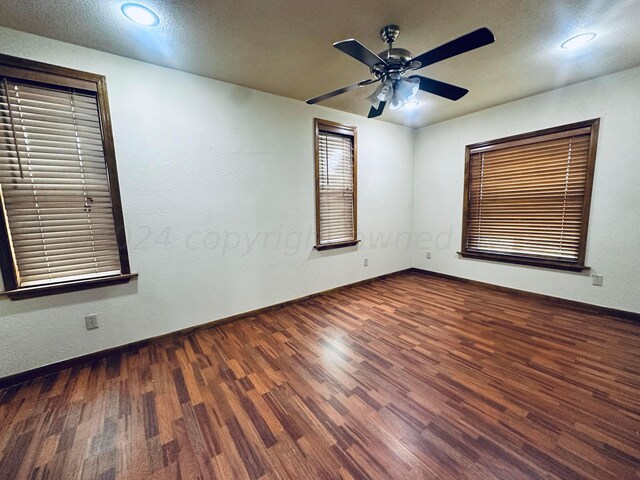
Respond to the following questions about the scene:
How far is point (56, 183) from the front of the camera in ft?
6.60

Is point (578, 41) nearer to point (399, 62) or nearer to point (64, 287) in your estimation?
point (399, 62)

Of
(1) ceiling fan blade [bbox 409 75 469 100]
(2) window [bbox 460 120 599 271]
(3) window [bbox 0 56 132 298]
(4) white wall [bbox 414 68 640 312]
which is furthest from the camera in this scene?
(2) window [bbox 460 120 599 271]

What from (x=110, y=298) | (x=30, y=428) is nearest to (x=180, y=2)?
(x=110, y=298)

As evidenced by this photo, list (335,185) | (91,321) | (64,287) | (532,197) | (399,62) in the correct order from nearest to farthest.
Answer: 1. (399,62)
2. (64,287)
3. (91,321)
4. (532,197)
5. (335,185)

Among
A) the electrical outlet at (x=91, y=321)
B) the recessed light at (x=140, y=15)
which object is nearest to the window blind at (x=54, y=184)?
the electrical outlet at (x=91, y=321)

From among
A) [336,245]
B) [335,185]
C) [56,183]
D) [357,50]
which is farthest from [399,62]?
[56,183]

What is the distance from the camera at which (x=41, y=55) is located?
6.23 ft

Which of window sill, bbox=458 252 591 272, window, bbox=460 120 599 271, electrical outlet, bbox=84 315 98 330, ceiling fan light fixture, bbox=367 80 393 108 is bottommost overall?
electrical outlet, bbox=84 315 98 330

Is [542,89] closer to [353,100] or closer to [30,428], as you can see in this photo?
[353,100]

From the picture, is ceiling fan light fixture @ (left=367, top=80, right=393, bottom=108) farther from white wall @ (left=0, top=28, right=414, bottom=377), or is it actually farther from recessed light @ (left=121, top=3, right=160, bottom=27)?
recessed light @ (left=121, top=3, right=160, bottom=27)

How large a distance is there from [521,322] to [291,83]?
354 cm

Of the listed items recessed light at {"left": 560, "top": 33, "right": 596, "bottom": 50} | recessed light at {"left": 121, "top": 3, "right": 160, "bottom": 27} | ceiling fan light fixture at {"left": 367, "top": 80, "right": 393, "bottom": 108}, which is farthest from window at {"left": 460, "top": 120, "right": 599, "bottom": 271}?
recessed light at {"left": 121, "top": 3, "right": 160, "bottom": 27}

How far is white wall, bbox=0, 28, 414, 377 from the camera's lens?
205 centimetres

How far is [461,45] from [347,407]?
2.31m
